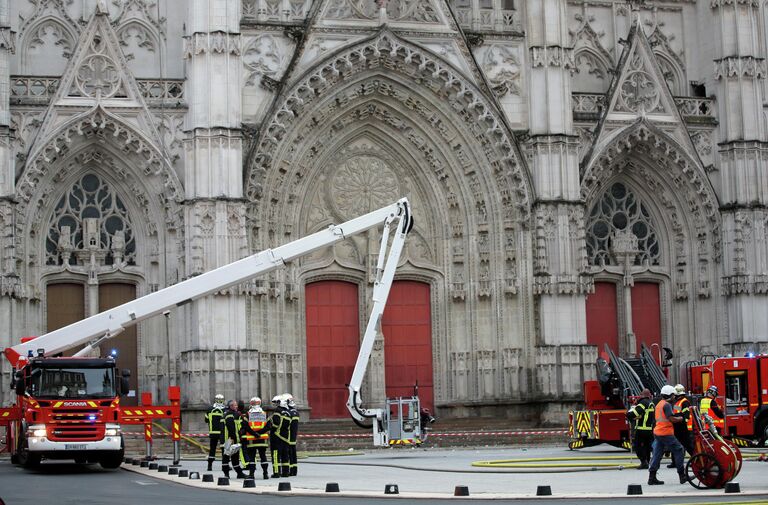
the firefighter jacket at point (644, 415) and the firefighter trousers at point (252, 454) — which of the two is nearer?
the firefighter trousers at point (252, 454)

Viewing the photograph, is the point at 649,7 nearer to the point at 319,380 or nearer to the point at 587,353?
the point at 587,353

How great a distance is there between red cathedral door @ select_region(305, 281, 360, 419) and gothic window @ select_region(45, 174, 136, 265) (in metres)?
5.24

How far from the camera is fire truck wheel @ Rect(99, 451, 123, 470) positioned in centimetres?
2694

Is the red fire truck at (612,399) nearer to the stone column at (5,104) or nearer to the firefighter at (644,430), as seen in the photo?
the firefighter at (644,430)

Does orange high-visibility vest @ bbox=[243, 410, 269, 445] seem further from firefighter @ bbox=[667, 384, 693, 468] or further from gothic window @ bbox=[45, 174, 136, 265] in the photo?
gothic window @ bbox=[45, 174, 136, 265]

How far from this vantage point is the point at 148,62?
130 feet

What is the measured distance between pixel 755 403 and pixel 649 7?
1531 cm

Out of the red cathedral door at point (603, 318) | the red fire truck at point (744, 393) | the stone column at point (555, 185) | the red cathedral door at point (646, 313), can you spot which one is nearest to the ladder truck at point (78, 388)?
the red fire truck at point (744, 393)

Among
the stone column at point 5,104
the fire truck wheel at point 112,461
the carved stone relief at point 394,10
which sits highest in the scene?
the carved stone relief at point 394,10

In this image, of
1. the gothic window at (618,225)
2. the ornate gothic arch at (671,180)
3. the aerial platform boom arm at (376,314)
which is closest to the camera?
the aerial platform boom arm at (376,314)

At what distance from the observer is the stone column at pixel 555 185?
39.1 m

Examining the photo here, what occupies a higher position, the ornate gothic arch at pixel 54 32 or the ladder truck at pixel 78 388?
the ornate gothic arch at pixel 54 32

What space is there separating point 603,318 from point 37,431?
2032 centimetres

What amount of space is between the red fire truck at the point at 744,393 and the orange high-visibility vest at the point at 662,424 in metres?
11.0
